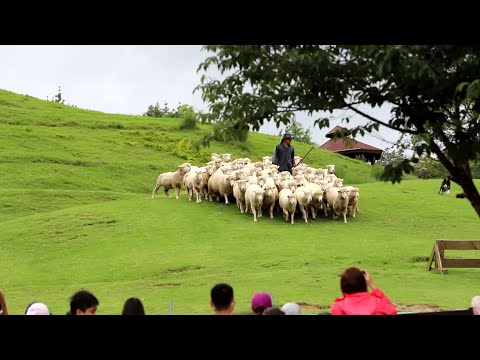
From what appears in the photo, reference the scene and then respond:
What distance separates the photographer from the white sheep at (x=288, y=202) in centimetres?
2588

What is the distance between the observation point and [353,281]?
7.11 meters

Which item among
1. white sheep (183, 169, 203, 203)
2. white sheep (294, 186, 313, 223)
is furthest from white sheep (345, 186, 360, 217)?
white sheep (183, 169, 203, 203)

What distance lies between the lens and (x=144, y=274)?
19297 millimetres

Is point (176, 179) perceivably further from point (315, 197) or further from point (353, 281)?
point (353, 281)

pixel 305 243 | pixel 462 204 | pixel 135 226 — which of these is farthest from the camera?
pixel 462 204

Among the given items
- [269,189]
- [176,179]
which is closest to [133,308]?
[269,189]

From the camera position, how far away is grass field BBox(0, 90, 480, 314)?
17.0 m

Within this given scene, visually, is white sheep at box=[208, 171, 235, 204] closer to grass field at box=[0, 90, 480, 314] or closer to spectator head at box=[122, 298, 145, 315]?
grass field at box=[0, 90, 480, 314]

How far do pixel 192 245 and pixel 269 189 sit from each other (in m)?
5.01

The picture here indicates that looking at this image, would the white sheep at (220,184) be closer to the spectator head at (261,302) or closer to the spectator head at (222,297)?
the spectator head at (261,302)

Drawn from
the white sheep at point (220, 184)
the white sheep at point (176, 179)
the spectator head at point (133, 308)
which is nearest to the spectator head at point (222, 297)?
the spectator head at point (133, 308)
